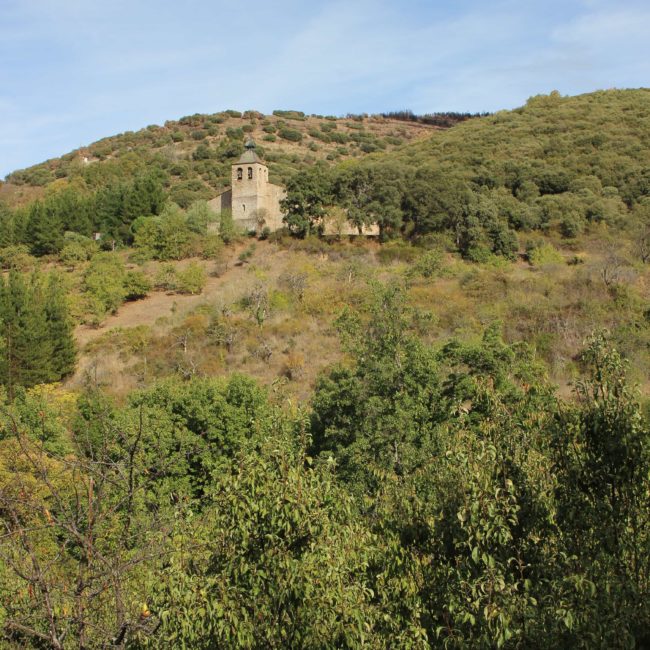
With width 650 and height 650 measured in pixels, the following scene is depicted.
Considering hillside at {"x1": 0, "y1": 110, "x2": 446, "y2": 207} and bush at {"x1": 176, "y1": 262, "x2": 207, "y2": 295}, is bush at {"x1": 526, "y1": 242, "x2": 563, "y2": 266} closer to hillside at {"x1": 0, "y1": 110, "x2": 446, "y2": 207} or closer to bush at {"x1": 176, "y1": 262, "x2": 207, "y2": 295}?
bush at {"x1": 176, "y1": 262, "x2": 207, "y2": 295}

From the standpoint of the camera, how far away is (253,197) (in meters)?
48.7

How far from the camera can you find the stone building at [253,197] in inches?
1909

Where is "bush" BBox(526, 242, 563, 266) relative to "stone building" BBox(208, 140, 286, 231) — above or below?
below

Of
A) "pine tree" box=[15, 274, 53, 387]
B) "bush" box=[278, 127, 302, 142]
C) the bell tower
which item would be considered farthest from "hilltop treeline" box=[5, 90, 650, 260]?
"bush" box=[278, 127, 302, 142]

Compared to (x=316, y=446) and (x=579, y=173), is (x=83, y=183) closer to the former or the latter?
(x=579, y=173)

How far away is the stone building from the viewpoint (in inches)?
1909

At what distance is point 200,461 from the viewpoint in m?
20.2

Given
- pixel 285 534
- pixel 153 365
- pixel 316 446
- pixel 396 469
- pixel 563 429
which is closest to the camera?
pixel 285 534

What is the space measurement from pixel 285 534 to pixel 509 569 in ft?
6.33

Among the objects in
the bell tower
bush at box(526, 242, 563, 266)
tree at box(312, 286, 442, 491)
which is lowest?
tree at box(312, 286, 442, 491)

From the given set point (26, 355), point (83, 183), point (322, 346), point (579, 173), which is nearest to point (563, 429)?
point (322, 346)

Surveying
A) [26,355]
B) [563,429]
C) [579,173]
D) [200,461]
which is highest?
[579,173]

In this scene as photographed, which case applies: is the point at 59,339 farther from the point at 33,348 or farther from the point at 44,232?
the point at 44,232

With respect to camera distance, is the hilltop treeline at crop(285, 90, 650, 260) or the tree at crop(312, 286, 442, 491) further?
the hilltop treeline at crop(285, 90, 650, 260)
